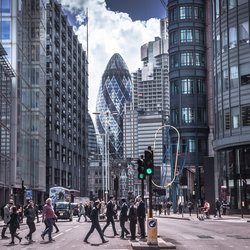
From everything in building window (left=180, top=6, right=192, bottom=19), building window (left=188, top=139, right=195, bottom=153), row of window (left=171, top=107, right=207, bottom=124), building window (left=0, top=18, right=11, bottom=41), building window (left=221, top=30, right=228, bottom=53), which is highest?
building window (left=180, top=6, right=192, bottom=19)

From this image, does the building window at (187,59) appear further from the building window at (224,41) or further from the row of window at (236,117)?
the row of window at (236,117)

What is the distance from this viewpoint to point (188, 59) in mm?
92938

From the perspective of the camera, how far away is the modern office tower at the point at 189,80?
92.8m

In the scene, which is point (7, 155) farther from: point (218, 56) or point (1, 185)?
point (218, 56)

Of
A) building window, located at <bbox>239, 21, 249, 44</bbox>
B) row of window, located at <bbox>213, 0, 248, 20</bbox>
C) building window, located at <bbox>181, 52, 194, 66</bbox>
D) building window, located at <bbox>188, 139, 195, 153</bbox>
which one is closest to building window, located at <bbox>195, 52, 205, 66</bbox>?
building window, located at <bbox>181, 52, 194, 66</bbox>

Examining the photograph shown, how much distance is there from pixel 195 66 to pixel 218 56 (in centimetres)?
2661

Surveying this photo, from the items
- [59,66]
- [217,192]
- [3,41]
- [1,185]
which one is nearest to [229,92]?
[217,192]

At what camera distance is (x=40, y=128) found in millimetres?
98062

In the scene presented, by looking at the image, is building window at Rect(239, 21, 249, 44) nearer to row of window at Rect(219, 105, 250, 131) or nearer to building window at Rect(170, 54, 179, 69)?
row of window at Rect(219, 105, 250, 131)

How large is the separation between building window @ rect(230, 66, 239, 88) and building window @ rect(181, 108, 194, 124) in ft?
98.4

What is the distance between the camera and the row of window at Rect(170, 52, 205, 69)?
92812 millimetres

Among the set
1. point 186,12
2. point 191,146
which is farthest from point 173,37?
point 191,146

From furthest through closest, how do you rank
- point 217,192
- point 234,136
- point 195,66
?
point 195,66 < point 217,192 < point 234,136

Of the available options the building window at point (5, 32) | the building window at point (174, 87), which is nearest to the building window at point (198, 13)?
the building window at point (174, 87)
